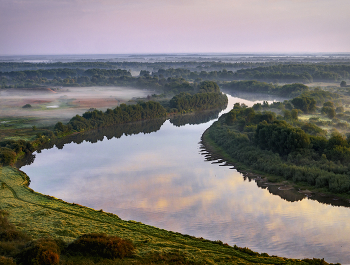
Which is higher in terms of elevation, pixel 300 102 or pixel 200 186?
pixel 300 102

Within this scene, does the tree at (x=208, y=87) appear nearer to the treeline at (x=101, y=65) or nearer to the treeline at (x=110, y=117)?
the treeline at (x=110, y=117)

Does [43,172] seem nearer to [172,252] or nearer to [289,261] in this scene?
[172,252]

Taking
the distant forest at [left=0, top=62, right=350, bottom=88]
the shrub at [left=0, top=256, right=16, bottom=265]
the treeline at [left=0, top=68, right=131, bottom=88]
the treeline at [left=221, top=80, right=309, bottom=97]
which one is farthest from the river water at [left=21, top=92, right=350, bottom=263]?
the treeline at [left=0, top=68, right=131, bottom=88]

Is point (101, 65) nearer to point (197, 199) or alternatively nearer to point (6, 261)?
point (197, 199)

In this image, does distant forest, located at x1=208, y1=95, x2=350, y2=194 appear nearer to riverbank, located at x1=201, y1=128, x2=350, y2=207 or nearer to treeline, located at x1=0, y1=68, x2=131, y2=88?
riverbank, located at x1=201, y1=128, x2=350, y2=207

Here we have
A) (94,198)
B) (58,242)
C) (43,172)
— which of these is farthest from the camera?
(43,172)

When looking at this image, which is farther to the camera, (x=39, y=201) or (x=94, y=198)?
(x=94, y=198)

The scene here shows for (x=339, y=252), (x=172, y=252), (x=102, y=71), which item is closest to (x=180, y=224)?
(x=172, y=252)

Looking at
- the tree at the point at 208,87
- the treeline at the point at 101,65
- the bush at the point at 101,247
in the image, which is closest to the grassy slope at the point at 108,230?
the bush at the point at 101,247
